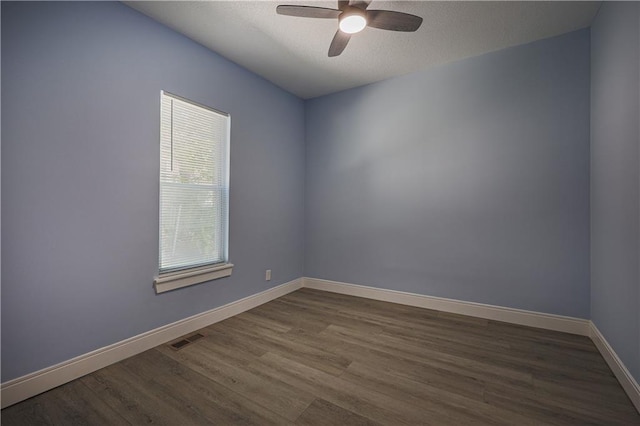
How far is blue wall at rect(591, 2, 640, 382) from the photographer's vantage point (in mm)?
1666

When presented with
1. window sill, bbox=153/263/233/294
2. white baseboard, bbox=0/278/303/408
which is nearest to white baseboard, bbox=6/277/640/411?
white baseboard, bbox=0/278/303/408

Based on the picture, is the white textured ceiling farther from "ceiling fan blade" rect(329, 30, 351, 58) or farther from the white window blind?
the white window blind

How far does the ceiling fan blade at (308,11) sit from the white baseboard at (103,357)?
2678 millimetres

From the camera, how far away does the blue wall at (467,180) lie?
2.57 meters

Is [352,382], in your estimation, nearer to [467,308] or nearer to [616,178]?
[467,308]

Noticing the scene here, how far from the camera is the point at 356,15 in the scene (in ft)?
6.41

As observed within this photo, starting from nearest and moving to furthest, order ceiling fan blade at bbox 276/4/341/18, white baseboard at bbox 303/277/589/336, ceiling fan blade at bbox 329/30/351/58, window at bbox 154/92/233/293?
ceiling fan blade at bbox 276/4/341/18 < ceiling fan blade at bbox 329/30/351/58 < window at bbox 154/92/233/293 < white baseboard at bbox 303/277/589/336

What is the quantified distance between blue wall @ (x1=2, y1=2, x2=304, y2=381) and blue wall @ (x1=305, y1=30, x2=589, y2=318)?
5.94 ft

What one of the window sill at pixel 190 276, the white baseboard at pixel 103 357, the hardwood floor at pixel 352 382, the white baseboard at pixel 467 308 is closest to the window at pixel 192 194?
the window sill at pixel 190 276

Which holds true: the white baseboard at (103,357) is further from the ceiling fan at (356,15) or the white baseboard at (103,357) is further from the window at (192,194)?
the ceiling fan at (356,15)

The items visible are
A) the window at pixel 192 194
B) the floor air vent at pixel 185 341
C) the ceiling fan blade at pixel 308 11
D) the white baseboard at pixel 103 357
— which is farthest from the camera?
the window at pixel 192 194

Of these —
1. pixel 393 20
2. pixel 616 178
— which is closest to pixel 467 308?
pixel 616 178

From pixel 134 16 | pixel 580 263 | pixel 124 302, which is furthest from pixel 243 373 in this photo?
pixel 580 263

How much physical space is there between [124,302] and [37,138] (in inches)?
49.9
